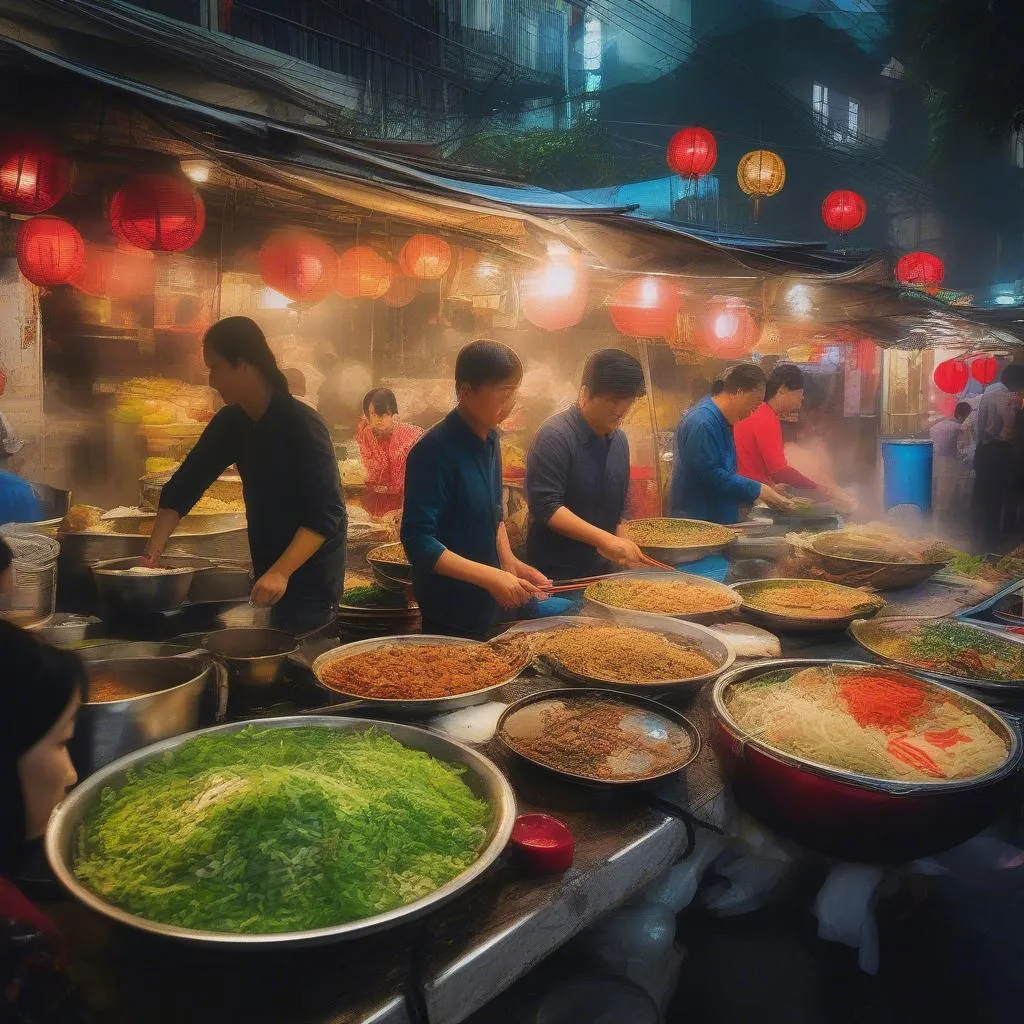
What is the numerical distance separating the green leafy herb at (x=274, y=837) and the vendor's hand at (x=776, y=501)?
543 cm

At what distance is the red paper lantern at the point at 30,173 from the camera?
501 centimetres

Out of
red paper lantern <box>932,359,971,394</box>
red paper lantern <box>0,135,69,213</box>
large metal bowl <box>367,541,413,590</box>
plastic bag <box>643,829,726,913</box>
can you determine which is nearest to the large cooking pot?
plastic bag <box>643,829,726,913</box>

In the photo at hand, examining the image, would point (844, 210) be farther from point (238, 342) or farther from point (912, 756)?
point (912, 756)

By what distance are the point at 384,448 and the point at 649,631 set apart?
6128mm

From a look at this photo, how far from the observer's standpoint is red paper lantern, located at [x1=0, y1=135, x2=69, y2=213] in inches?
197

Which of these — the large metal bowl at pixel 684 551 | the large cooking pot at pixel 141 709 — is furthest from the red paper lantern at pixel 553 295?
the large cooking pot at pixel 141 709

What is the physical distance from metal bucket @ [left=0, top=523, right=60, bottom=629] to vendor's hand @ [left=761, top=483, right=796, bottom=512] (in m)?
5.55

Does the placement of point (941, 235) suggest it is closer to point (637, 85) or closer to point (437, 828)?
point (637, 85)

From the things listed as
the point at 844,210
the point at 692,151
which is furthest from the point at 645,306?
the point at 844,210

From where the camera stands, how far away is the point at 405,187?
448 cm

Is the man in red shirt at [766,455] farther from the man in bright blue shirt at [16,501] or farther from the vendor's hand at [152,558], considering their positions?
the man in bright blue shirt at [16,501]

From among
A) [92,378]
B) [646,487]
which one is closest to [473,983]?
[646,487]

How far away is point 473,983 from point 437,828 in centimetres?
36

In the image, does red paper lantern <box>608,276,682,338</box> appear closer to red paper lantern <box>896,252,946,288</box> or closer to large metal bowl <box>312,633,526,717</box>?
large metal bowl <box>312,633,526,717</box>
